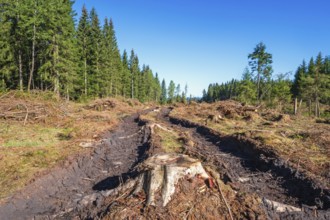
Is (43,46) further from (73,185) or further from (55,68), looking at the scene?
(73,185)

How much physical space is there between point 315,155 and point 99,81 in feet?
112

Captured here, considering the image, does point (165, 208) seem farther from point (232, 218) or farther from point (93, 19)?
point (93, 19)

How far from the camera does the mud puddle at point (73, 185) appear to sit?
183 inches

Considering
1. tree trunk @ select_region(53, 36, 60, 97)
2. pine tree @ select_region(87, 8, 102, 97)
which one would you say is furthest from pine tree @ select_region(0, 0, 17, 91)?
pine tree @ select_region(87, 8, 102, 97)

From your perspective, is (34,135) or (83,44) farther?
(83,44)

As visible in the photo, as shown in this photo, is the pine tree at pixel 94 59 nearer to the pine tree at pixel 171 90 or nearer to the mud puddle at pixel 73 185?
the mud puddle at pixel 73 185

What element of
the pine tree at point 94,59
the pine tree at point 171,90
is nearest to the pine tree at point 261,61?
the pine tree at point 94,59

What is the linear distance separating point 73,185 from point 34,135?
18.0 feet

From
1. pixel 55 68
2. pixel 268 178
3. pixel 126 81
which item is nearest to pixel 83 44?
pixel 55 68

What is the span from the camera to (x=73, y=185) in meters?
6.06

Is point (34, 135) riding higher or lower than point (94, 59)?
lower

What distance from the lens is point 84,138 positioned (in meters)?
9.80

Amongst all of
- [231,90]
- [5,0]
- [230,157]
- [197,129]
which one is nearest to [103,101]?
[197,129]

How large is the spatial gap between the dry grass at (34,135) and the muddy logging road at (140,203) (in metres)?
0.59
